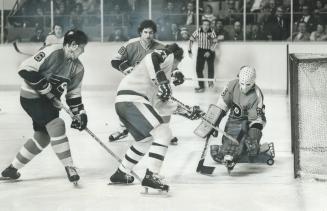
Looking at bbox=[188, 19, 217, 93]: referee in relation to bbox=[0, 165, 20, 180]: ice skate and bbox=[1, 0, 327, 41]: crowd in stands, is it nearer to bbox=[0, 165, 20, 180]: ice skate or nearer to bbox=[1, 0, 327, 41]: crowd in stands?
bbox=[1, 0, 327, 41]: crowd in stands

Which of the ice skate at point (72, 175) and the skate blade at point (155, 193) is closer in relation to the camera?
the skate blade at point (155, 193)

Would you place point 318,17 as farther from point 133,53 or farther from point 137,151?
point 137,151

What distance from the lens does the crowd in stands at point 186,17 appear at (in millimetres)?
11398

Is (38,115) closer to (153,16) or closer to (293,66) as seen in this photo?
(293,66)

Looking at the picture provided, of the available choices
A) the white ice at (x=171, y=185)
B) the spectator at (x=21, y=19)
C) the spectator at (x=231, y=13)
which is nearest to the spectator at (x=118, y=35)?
the spectator at (x=21, y=19)

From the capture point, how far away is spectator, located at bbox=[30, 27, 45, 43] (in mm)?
12172

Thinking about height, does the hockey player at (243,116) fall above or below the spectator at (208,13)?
below

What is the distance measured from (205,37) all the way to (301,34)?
139 centimetres

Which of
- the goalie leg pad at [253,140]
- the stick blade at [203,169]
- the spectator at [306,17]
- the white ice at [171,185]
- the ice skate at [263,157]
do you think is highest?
the spectator at [306,17]

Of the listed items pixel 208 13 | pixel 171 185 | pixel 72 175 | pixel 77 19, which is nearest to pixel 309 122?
pixel 171 185

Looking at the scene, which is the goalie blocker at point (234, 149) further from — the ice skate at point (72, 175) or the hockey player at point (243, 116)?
the ice skate at point (72, 175)

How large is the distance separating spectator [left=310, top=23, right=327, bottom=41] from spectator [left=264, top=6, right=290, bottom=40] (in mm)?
357

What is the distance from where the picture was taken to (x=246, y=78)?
542 cm

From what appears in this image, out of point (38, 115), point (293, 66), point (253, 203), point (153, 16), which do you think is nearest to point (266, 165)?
point (293, 66)
